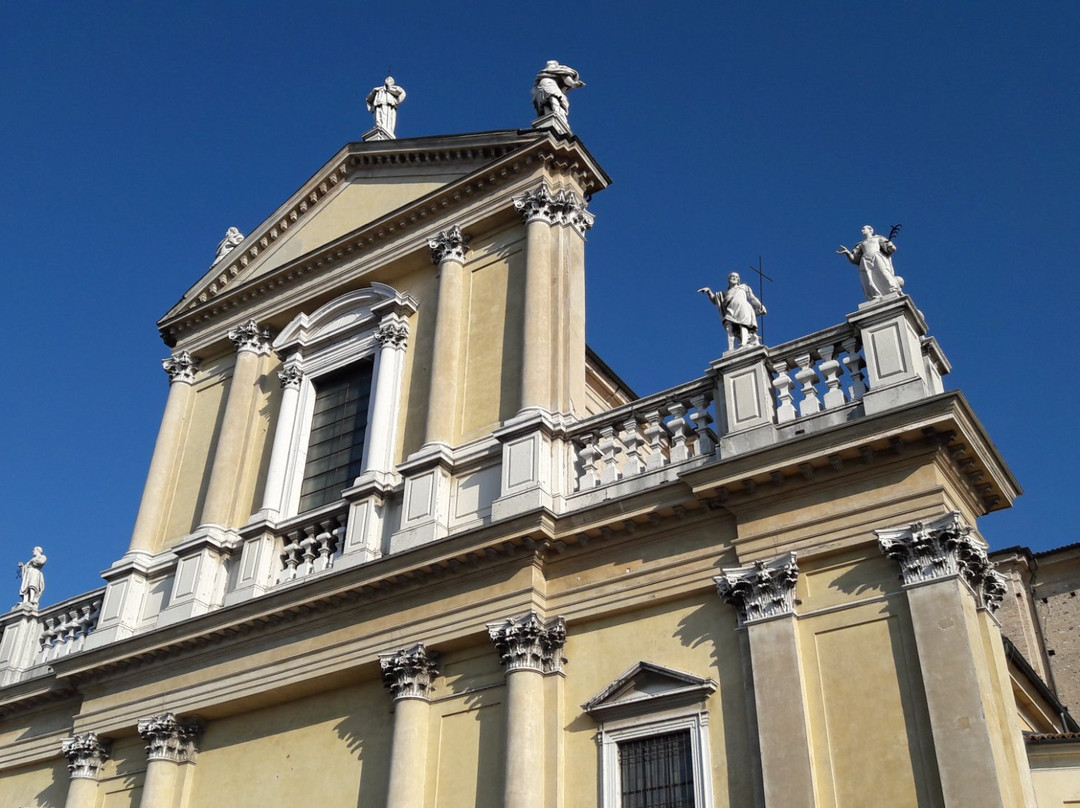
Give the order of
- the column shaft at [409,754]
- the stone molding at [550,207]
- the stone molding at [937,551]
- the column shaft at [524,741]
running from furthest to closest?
the stone molding at [550,207], the column shaft at [409,754], the column shaft at [524,741], the stone molding at [937,551]

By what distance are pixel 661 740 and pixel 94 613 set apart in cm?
961

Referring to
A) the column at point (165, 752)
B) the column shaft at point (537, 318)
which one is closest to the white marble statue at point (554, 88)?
the column shaft at point (537, 318)

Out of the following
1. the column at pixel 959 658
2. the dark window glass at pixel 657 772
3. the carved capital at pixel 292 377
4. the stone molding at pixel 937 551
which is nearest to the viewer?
the column at pixel 959 658

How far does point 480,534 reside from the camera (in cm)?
1258

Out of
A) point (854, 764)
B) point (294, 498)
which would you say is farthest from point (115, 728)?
point (854, 764)

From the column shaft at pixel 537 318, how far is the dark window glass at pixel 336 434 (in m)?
2.73

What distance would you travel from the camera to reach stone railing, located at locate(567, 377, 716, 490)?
12.5m

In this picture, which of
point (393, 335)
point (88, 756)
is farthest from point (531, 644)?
point (88, 756)

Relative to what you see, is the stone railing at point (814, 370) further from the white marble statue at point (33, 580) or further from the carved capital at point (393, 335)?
the white marble statue at point (33, 580)

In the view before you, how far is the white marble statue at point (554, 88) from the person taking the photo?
16438mm

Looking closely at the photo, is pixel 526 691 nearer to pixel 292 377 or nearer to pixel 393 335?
pixel 393 335

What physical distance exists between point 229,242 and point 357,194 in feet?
9.60

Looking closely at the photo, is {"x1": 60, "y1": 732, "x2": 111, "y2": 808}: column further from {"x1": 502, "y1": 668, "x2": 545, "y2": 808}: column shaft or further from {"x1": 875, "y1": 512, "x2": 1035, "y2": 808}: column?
{"x1": 875, "y1": 512, "x2": 1035, "y2": 808}: column

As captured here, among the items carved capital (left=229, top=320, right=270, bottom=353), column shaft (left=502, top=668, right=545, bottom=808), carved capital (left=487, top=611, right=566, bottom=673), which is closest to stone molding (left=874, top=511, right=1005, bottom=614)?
carved capital (left=487, top=611, right=566, bottom=673)
